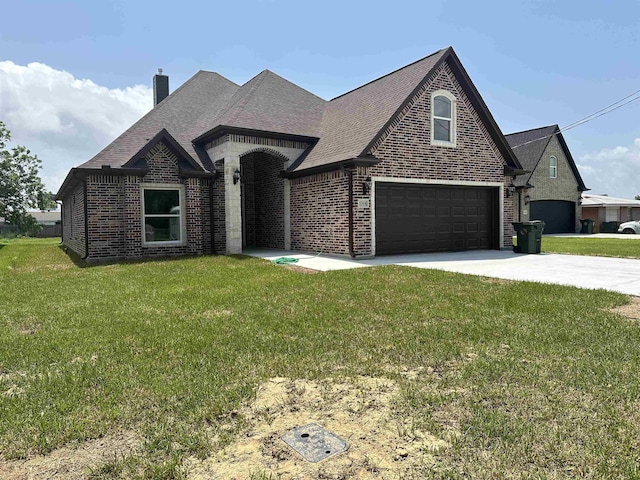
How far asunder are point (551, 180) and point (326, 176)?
23.2 m

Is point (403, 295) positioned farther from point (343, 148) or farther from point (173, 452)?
point (343, 148)

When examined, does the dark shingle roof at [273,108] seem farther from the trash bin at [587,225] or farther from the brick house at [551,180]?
the trash bin at [587,225]

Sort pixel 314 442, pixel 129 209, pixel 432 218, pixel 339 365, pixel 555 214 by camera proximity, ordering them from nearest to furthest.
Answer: pixel 314 442 → pixel 339 365 → pixel 129 209 → pixel 432 218 → pixel 555 214

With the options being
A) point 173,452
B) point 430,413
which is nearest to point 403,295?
point 430,413

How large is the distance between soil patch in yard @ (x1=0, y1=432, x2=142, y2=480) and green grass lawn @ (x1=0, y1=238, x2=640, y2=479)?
77 millimetres

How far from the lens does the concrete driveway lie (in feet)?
29.3

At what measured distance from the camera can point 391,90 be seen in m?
16.0

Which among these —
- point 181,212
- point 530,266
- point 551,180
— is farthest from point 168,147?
point 551,180

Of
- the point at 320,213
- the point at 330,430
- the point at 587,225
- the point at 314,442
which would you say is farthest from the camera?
the point at 587,225

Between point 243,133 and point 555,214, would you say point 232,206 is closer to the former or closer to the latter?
point 243,133

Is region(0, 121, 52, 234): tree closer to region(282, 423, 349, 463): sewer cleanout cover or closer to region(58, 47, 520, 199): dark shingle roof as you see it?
region(58, 47, 520, 199): dark shingle roof

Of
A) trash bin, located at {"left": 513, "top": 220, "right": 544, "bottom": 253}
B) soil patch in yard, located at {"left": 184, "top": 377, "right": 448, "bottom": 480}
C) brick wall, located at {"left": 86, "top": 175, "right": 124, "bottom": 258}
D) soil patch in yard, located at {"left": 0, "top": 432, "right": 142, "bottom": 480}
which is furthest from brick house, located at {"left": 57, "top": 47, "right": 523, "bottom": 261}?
soil patch in yard, located at {"left": 0, "top": 432, "right": 142, "bottom": 480}

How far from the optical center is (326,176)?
578 inches

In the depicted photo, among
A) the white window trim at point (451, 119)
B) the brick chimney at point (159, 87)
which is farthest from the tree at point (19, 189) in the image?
the white window trim at point (451, 119)
